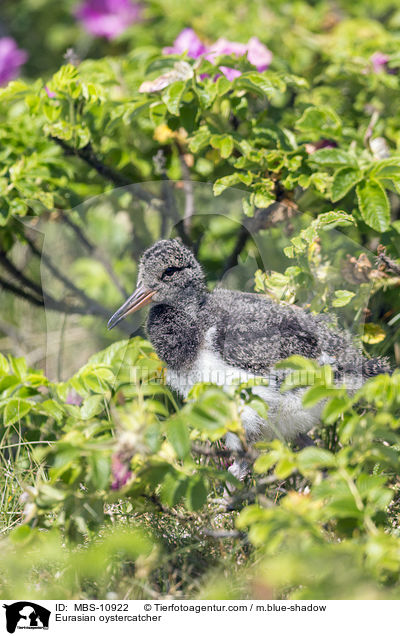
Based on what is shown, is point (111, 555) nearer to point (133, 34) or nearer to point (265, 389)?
point (265, 389)

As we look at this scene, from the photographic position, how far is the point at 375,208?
7.87 feet

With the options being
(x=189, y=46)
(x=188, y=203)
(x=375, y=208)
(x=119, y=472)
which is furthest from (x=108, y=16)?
(x=119, y=472)

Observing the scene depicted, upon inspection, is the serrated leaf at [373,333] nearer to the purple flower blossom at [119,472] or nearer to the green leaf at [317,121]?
the green leaf at [317,121]

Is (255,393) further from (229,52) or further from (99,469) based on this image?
(229,52)

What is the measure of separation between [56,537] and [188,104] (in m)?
1.91

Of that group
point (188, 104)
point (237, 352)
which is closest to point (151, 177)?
point (188, 104)

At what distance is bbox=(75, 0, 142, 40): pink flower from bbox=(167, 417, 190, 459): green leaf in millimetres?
4650

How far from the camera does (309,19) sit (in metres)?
4.57

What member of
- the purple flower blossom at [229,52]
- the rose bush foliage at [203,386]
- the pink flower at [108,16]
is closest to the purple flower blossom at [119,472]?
the rose bush foliage at [203,386]

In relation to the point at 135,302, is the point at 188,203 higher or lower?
higher

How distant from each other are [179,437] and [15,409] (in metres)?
1.02

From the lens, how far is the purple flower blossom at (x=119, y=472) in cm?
167
